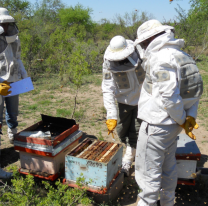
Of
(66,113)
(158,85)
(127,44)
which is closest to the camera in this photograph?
(158,85)

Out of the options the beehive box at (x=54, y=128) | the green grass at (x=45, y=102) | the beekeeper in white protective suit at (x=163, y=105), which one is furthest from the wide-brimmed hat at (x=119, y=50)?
the green grass at (x=45, y=102)

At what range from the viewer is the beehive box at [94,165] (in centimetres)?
218

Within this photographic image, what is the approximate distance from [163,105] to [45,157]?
4.76 feet

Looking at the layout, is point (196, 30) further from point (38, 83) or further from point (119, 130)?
point (119, 130)

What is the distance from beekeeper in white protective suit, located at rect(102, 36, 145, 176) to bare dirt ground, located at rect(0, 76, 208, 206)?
0.56m

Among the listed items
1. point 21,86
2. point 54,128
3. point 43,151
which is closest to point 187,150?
point 43,151

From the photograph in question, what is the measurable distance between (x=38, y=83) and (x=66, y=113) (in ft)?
11.9

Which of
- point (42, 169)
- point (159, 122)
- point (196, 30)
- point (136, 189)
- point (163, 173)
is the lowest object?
point (136, 189)

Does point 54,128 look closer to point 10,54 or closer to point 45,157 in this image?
point 45,157

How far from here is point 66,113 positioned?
514cm

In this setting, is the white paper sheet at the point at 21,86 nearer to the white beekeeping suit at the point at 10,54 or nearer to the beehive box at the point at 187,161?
the white beekeeping suit at the point at 10,54

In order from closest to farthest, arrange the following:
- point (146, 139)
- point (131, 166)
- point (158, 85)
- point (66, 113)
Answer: point (158, 85) → point (146, 139) → point (131, 166) → point (66, 113)

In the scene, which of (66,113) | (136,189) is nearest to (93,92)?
(66,113)

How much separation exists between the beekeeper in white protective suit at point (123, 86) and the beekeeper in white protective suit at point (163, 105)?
15.3 inches
